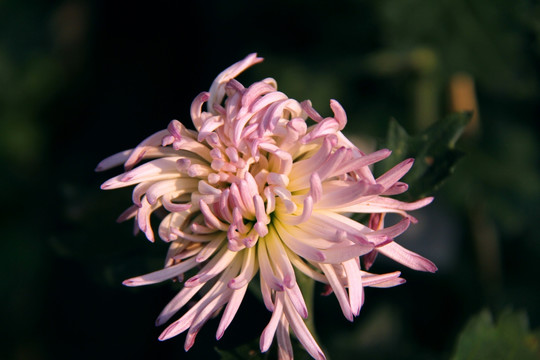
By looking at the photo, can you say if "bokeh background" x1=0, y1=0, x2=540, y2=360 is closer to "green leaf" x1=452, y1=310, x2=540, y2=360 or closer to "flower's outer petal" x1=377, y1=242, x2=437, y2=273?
"green leaf" x1=452, y1=310, x2=540, y2=360

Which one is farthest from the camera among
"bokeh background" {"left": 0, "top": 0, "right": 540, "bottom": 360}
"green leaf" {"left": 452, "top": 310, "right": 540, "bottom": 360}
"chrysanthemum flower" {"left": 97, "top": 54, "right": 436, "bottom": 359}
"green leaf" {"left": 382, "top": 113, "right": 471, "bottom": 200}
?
"bokeh background" {"left": 0, "top": 0, "right": 540, "bottom": 360}

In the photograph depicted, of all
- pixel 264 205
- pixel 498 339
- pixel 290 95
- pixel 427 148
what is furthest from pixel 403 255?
pixel 290 95

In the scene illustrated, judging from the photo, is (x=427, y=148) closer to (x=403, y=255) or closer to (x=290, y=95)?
(x=403, y=255)

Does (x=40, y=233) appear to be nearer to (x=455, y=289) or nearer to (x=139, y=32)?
(x=139, y=32)

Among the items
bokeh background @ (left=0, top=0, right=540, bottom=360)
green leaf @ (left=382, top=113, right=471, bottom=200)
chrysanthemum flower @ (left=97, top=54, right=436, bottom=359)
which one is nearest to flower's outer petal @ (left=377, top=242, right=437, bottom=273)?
chrysanthemum flower @ (left=97, top=54, right=436, bottom=359)

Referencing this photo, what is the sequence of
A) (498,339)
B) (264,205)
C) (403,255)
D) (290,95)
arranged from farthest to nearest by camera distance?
(290,95) → (498,339) → (264,205) → (403,255)

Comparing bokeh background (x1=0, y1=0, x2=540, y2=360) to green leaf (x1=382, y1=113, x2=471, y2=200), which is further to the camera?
bokeh background (x1=0, y1=0, x2=540, y2=360)

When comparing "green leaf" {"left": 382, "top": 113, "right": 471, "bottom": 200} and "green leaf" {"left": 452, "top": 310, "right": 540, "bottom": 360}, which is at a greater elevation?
"green leaf" {"left": 382, "top": 113, "right": 471, "bottom": 200}
